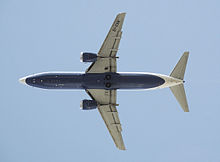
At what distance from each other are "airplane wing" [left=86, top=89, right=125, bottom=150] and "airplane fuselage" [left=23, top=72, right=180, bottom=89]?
2.72m

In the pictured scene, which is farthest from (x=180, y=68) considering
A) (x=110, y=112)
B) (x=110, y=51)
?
(x=110, y=112)

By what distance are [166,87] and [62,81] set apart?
16.3 metres

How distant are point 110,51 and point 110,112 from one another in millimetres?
10606

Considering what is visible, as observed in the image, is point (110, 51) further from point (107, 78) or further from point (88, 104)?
point (88, 104)

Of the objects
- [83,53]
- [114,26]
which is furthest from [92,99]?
[114,26]

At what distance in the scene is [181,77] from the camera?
65.1 m

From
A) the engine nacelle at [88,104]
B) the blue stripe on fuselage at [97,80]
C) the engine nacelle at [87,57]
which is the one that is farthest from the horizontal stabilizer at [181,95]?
the engine nacelle at [87,57]

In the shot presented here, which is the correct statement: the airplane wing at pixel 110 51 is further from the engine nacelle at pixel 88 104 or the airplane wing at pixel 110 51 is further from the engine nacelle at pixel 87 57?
the engine nacelle at pixel 88 104

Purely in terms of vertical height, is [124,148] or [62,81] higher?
[62,81]

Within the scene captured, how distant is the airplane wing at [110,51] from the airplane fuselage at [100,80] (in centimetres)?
96

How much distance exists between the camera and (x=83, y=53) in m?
64.2

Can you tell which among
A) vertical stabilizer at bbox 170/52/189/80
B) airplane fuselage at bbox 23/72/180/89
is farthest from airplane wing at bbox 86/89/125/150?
vertical stabilizer at bbox 170/52/189/80

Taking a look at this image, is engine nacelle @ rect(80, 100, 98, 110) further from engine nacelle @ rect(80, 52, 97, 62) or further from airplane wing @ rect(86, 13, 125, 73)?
engine nacelle @ rect(80, 52, 97, 62)

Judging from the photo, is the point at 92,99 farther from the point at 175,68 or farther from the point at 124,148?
the point at 175,68
